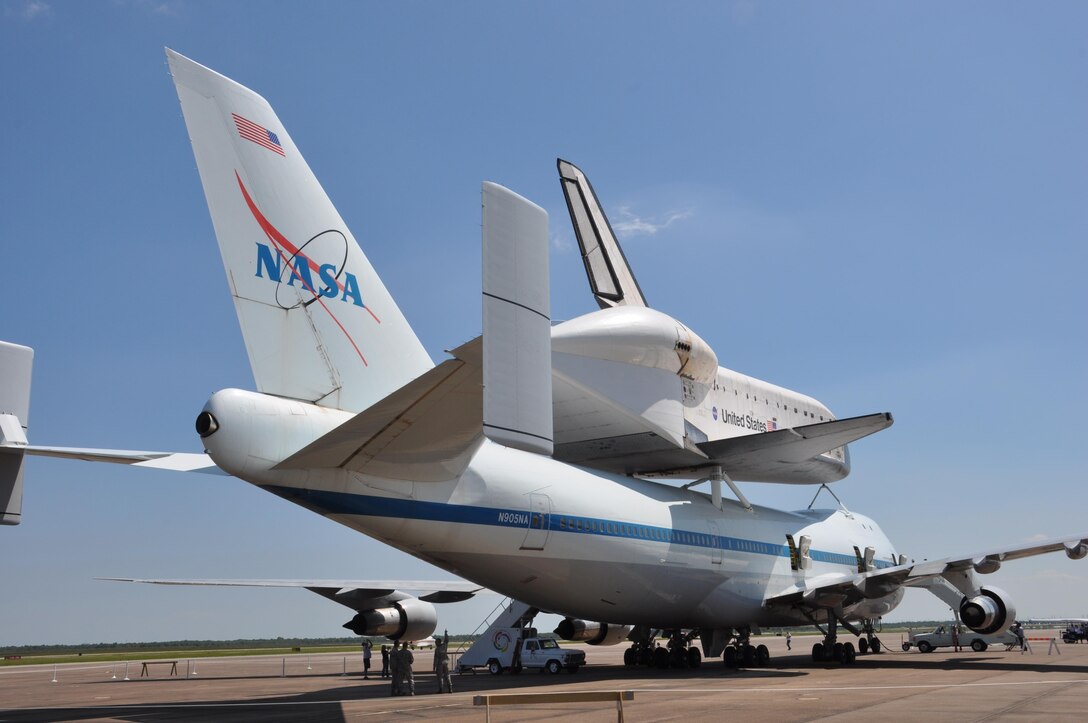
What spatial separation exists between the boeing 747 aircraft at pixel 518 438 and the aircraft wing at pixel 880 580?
0.27 feet

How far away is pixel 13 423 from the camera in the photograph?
10.2 m

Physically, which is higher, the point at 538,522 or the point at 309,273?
the point at 309,273

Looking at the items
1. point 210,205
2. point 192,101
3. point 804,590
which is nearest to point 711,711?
point 210,205

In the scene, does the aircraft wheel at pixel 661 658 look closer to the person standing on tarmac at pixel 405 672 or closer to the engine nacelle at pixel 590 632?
the engine nacelle at pixel 590 632

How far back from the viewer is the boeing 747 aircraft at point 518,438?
1074 cm

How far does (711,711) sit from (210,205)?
9419 millimetres

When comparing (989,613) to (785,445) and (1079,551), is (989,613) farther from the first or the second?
(785,445)

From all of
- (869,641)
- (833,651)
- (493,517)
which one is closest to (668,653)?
(833,651)

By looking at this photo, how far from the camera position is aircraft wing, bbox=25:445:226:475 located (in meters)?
10.7

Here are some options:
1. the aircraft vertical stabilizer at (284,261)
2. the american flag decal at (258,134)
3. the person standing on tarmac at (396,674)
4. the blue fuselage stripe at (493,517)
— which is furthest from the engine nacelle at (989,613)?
the american flag decal at (258,134)

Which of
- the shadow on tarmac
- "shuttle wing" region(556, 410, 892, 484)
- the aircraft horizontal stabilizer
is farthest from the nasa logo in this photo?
"shuttle wing" region(556, 410, 892, 484)

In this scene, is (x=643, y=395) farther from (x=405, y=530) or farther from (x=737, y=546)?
(x=405, y=530)

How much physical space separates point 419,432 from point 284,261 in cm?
325

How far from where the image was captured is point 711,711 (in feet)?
40.4
